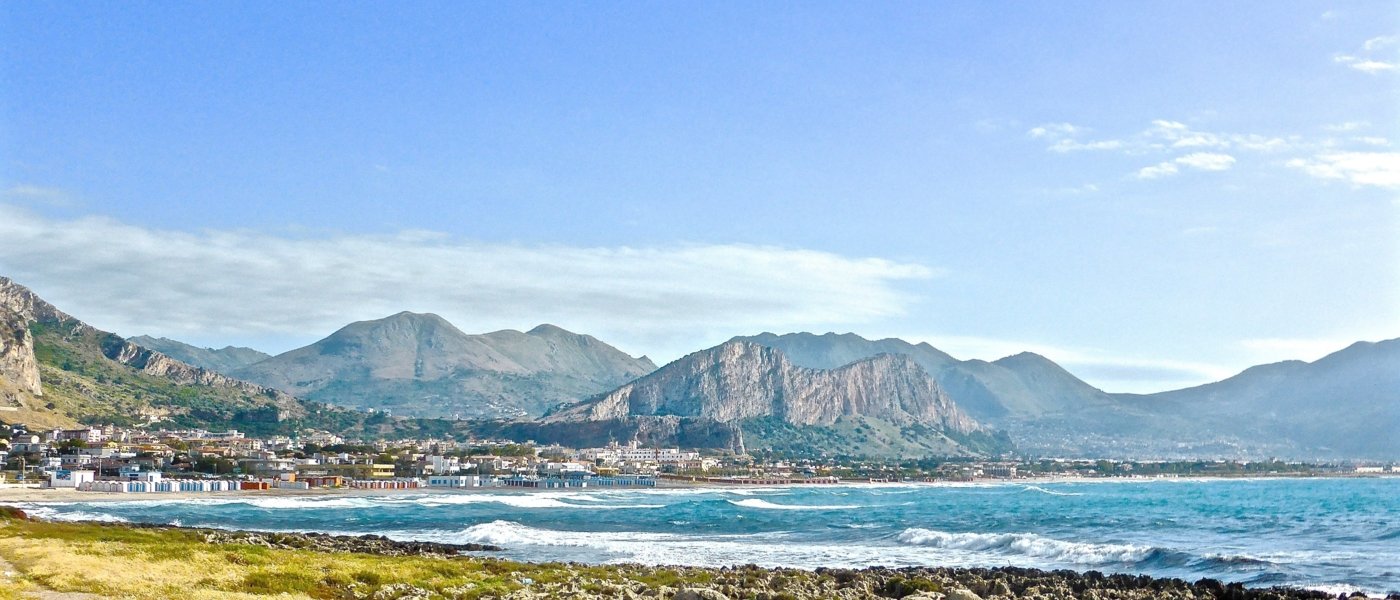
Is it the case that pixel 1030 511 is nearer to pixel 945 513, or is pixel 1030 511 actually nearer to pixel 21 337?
pixel 945 513

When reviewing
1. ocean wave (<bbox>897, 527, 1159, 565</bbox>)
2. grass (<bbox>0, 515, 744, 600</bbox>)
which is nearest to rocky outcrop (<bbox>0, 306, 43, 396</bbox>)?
grass (<bbox>0, 515, 744, 600</bbox>)

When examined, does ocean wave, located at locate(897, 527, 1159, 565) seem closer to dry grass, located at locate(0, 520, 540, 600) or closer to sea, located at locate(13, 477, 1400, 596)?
sea, located at locate(13, 477, 1400, 596)

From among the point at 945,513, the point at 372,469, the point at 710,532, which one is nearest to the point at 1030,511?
the point at 945,513

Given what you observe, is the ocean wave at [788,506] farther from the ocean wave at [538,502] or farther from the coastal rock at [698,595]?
the coastal rock at [698,595]

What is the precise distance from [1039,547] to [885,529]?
56.8 feet

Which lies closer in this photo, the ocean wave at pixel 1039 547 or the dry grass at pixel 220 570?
the dry grass at pixel 220 570

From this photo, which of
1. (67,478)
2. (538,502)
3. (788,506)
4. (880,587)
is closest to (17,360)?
(67,478)

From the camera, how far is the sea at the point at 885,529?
4972 centimetres

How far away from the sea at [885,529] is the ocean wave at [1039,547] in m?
0.11

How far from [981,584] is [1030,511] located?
204 ft

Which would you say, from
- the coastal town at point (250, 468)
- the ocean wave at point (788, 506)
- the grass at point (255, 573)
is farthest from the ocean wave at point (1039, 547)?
the coastal town at point (250, 468)

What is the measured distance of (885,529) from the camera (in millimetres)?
73125

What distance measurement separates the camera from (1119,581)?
39312 millimetres

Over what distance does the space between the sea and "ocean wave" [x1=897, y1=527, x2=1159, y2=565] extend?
0.11 m
